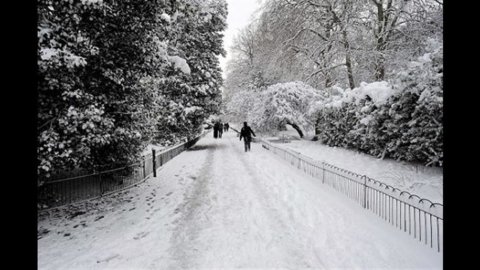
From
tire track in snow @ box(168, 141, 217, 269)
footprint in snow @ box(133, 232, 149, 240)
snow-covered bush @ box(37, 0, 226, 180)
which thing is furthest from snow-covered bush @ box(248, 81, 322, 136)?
footprint in snow @ box(133, 232, 149, 240)

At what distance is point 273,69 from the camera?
60.5ft

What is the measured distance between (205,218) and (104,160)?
4134 mm

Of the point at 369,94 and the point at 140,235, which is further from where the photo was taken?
the point at 369,94

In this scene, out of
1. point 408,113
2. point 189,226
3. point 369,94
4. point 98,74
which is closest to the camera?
point 189,226

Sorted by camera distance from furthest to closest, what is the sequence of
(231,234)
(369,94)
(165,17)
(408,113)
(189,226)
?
(369,94) → (408,113) → (165,17) → (189,226) → (231,234)

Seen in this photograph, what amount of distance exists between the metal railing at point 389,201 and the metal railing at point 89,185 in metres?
6.22

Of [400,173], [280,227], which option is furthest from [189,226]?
[400,173]

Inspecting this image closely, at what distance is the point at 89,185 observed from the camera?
704 centimetres

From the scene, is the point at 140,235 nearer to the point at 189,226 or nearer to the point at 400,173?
the point at 189,226

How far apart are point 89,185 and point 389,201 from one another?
7.54 m

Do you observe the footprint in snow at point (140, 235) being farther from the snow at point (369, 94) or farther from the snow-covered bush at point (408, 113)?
the snow at point (369, 94)

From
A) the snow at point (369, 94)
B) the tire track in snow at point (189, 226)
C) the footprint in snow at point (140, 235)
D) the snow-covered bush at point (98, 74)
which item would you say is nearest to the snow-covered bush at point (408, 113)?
the snow at point (369, 94)

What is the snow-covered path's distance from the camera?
371 cm

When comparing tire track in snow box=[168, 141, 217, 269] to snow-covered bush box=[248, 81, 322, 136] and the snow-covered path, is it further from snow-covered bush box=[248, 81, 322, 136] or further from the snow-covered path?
snow-covered bush box=[248, 81, 322, 136]
